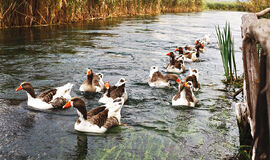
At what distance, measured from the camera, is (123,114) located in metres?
6.90

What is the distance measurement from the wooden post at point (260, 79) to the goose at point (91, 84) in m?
5.72

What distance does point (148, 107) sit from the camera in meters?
7.30

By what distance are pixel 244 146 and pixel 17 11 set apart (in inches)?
664

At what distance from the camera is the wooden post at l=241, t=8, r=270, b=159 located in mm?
2033

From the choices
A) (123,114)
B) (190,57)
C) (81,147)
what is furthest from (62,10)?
(81,147)

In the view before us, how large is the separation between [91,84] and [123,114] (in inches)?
70.9

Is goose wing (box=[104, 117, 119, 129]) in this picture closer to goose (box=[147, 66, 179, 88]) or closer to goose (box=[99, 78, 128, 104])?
goose (box=[99, 78, 128, 104])

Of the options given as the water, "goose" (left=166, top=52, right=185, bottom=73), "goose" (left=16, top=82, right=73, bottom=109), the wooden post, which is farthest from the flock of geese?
the wooden post

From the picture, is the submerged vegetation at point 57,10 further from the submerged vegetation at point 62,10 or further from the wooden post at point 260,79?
the wooden post at point 260,79

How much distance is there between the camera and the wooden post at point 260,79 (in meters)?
2.03

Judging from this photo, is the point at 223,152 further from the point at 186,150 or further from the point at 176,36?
the point at 176,36

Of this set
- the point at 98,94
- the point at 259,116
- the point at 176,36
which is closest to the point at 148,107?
the point at 98,94

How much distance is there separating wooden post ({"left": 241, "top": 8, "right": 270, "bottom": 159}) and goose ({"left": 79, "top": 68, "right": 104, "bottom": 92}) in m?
5.72


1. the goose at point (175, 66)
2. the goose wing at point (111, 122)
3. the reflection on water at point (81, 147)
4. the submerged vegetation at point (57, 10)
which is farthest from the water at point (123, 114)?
the submerged vegetation at point (57, 10)
